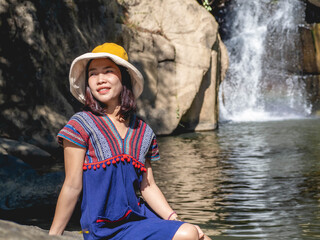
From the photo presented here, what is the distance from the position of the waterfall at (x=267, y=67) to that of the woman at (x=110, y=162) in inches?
602

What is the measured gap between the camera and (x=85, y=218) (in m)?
2.54

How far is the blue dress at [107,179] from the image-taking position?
8.14 feet

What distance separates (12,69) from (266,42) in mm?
12455

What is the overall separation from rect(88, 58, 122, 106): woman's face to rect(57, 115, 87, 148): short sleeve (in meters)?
0.22

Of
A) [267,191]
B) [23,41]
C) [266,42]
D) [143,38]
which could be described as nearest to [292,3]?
[266,42]

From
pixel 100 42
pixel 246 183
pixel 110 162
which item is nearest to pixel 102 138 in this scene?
pixel 110 162

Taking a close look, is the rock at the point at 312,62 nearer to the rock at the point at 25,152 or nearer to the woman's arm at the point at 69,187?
the rock at the point at 25,152

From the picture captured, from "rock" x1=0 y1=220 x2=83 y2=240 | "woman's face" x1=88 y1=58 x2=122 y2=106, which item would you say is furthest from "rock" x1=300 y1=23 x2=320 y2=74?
"rock" x1=0 y1=220 x2=83 y2=240

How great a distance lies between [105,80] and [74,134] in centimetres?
34

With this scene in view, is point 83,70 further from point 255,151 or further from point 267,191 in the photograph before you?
point 255,151

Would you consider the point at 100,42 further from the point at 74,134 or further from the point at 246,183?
the point at 74,134

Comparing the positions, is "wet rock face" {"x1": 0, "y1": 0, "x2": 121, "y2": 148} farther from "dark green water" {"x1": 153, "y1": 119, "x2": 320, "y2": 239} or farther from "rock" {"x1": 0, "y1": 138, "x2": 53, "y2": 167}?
"dark green water" {"x1": 153, "y1": 119, "x2": 320, "y2": 239}

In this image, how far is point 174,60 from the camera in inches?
545

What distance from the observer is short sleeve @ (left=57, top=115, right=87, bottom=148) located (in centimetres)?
250
